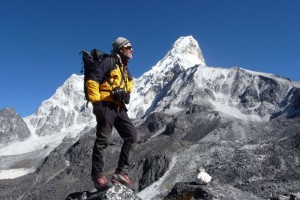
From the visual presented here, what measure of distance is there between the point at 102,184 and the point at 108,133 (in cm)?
104

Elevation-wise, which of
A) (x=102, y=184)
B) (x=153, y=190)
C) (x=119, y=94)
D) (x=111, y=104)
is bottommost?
(x=102, y=184)

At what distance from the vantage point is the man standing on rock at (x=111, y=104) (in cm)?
826

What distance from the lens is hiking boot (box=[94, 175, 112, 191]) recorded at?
25.5ft

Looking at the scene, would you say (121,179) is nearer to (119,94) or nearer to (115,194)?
(115,194)

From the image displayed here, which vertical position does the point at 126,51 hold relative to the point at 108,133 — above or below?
above

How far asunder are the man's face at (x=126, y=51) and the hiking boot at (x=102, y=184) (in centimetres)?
242

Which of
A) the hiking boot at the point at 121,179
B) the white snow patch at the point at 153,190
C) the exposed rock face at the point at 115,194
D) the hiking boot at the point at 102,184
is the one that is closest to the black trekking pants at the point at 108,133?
the hiking boot at the point at 102,184

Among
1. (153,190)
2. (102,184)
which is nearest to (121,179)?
(102,184)

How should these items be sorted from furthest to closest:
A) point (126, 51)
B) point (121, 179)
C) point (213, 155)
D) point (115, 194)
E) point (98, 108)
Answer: point (213, 155), point (126, 51), point (121, 179), point (98, 108), point (115, 194)

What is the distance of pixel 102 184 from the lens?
7.91 m

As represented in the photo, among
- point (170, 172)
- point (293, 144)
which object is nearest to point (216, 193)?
point (293, 144)

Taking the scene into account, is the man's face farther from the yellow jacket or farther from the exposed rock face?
→ the exposed rock face

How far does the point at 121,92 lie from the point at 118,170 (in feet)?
5.03

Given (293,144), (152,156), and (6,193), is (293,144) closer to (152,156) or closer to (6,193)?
(152,156)
